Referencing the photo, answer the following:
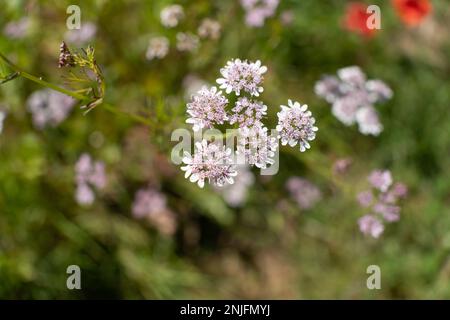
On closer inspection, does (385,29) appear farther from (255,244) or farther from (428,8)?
(255,244)

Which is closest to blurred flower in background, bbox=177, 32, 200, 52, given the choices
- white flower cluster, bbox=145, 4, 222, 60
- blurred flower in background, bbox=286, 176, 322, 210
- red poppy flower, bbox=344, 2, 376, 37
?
white flower cluster, bbox=145, 4, 222, 60

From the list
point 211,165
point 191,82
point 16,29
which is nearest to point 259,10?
point 191,82

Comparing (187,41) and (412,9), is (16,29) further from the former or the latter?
(412,9)

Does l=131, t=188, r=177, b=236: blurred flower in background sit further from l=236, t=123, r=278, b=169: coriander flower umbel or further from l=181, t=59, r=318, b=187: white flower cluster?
l=236, t=123, r=278, b=169: coriander flower umbel

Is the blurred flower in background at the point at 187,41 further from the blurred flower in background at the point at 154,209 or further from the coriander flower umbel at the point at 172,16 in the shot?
the blurred flower in background at the point at 154,209

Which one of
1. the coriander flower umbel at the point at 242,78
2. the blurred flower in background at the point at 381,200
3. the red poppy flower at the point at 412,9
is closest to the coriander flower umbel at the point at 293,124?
the coriander flower umbel at the point at 242,78
